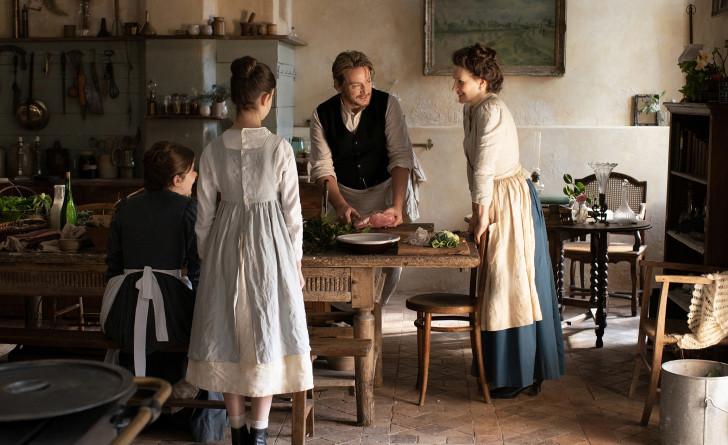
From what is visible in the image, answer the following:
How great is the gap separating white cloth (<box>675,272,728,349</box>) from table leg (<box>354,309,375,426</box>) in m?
1.51

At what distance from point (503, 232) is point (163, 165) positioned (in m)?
1.83

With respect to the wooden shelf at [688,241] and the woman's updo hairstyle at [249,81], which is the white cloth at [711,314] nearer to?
the wooden shelf at [688,241]

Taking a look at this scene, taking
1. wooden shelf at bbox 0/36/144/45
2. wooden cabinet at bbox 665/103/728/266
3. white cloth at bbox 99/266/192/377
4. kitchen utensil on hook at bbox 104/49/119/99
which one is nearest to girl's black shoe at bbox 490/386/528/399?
wooden cabinet at bbox 665/103/728/266

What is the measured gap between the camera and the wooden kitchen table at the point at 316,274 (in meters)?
4.36

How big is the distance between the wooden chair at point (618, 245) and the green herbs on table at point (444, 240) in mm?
2999

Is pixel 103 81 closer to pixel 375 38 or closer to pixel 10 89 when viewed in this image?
pixel 10 89

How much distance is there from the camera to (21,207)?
5359mm

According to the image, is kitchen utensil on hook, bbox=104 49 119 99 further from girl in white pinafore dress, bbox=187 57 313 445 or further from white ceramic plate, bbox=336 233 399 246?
girl in white pinafore dress, bbox=187 57 313 445

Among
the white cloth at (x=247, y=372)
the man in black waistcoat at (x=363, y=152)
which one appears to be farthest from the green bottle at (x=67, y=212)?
the white cloth at (x=247, y=372)

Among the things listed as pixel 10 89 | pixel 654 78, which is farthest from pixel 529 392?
pixel 10 89

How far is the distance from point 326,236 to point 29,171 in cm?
477

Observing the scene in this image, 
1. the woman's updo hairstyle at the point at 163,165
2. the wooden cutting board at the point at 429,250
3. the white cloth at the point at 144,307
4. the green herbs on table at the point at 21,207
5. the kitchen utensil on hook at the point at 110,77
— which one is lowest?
the white cloth at the point at 144,307

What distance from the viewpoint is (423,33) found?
8.34 m

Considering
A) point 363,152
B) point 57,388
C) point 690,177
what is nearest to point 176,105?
point 363,152
